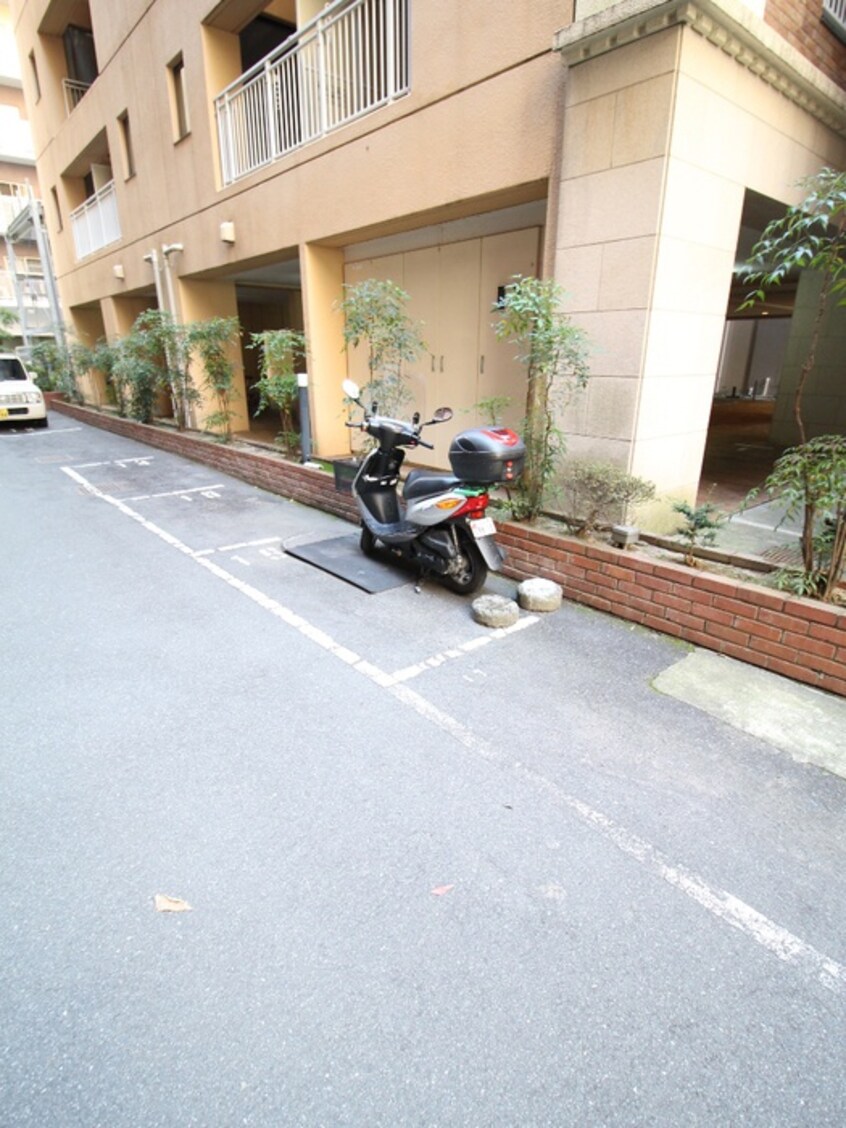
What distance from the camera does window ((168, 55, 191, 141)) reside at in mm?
9234

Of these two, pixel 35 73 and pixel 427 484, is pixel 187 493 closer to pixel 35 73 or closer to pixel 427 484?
pixel 427 484

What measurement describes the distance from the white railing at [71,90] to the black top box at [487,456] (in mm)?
17196

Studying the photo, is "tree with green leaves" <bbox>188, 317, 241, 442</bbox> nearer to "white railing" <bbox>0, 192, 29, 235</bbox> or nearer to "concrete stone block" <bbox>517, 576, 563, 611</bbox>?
"concrete stone block" <bbox>517, 576, 563, 611</bbox>

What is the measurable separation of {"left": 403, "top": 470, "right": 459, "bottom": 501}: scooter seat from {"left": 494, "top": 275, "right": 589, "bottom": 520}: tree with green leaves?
0.64m

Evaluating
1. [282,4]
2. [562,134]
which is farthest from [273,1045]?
[282,4]

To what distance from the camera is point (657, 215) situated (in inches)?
150

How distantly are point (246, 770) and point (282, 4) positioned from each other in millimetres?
10686

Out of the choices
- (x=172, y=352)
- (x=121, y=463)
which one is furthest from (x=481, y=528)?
(x=172, y=352)

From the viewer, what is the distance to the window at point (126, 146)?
11398 mm

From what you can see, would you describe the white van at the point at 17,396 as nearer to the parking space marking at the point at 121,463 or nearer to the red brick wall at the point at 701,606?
the parking space marking at the point at 121,463

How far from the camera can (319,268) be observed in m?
7.27

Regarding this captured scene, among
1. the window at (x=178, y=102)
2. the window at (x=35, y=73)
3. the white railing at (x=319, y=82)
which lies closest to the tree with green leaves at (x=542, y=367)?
the white railing at (x=319, y=82)

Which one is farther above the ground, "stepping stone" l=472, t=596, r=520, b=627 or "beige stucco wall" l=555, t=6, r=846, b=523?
"beige stucco wall" l=555, t=6, r=846, b=523

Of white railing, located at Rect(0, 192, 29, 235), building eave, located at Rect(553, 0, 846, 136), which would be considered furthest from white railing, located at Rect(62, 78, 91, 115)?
building eave, located at Rect(553, 0, 846, 136)
